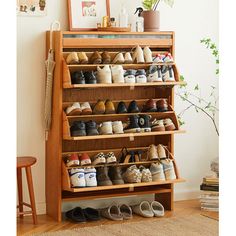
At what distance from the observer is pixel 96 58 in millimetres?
4617

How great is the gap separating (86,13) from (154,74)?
0.78 metres

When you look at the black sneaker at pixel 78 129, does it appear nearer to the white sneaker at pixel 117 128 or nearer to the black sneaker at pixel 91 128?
the black sneaker at pixel 91 128

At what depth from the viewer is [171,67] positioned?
193 inches

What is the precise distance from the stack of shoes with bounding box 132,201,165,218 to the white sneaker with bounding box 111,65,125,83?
3.59 feet

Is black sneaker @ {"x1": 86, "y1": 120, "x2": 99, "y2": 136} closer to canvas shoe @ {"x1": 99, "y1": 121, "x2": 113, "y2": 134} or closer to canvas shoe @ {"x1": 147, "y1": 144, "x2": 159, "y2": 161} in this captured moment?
canvas shoe @ {"x1": 99, "y1": 121, "x2": 113, "y2": 134}

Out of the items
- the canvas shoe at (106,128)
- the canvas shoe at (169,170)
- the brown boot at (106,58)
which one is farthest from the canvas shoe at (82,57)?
the canvas shoe at (169,170)

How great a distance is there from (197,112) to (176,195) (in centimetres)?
82

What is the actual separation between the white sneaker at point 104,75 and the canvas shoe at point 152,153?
0.75 meters

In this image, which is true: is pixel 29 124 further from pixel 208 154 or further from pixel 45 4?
pixel 208 154

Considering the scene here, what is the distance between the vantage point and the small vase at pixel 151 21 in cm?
497

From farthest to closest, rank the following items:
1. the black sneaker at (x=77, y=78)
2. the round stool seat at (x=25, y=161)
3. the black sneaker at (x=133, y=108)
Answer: the black sneaker at (x=133, y=108) < the black sneaker at (x=77, y=78) < the round stool seat at (x=25, y=161)

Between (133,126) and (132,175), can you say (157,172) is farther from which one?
(133,126)

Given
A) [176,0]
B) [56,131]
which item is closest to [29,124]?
[56,131]

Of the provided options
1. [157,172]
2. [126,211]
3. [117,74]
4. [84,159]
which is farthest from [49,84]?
[126,211]
